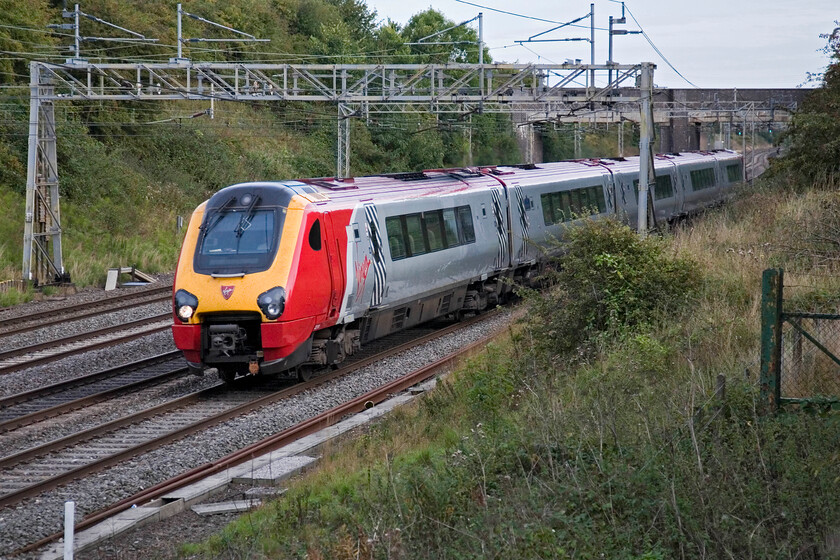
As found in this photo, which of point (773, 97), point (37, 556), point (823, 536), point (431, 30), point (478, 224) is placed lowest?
point (37, 556)

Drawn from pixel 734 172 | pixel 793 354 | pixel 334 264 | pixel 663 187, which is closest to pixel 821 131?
pixel 663 187

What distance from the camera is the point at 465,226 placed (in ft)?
60.2

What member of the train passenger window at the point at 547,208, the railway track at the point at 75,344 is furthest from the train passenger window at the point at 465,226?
the railway track at the point at 75,344

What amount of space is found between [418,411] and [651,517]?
4999mm

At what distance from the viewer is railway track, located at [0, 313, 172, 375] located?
50.9ft

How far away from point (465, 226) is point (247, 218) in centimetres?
596

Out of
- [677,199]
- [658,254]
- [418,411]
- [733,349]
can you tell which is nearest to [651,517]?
[733,349]

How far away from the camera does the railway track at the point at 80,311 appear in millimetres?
18719

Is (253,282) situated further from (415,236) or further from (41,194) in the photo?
(41,194)

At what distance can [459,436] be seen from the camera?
9.23m

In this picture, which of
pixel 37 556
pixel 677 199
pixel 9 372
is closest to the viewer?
pixel 37 556

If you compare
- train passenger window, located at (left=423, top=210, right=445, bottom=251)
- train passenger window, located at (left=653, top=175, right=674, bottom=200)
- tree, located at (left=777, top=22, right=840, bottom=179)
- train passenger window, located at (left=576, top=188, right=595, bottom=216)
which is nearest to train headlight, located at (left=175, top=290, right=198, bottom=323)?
train passenger window, located at (left=423, top=210, right=445, bottom=251)

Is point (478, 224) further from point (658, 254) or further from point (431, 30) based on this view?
point (431, 30)

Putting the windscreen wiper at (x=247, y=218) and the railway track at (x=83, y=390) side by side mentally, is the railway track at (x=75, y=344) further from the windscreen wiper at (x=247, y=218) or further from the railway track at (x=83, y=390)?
the windscreen wiper at (x=247, y=218)
